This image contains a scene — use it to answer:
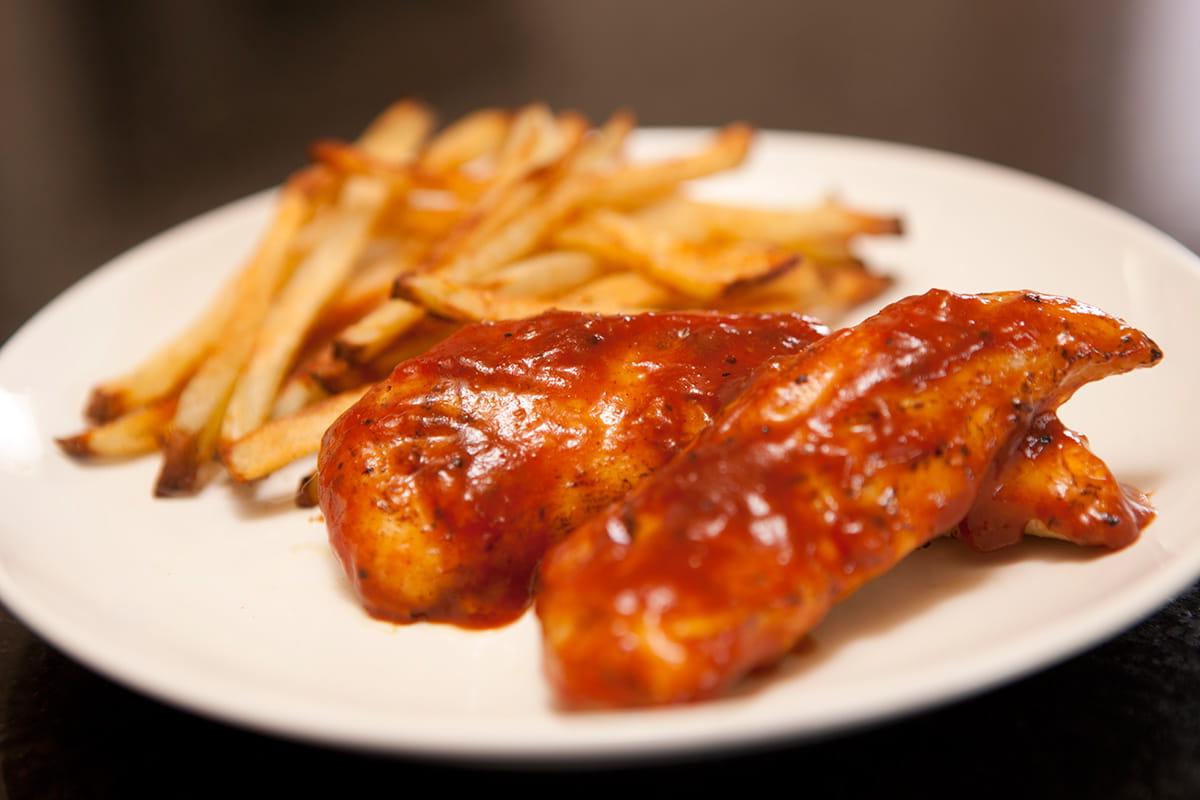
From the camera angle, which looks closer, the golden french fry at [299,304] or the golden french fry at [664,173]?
the golden french fry at [299,304]

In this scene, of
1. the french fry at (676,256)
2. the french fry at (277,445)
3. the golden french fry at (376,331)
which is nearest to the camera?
the french fry at (277,445)

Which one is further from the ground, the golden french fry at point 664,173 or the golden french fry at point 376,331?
the golden french fry at point 664,173

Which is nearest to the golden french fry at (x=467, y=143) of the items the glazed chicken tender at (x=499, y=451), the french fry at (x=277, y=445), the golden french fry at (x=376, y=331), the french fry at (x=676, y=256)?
the french fry at (x=676, y=256)

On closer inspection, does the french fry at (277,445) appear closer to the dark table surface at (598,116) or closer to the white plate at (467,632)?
the white plate at (467,632)

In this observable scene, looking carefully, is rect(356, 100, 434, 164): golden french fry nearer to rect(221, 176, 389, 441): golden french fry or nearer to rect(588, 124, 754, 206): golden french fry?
rect(221, 176, 389, 441): golden french fry

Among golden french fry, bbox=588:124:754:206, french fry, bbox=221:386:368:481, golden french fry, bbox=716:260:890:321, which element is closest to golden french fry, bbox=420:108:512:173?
golden french fry, bbox=588:124:754:206

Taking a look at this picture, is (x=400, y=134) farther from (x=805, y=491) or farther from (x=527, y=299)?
(x=805, y=491)

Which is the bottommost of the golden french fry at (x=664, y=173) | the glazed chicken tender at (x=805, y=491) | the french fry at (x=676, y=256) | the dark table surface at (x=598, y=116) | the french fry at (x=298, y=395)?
the dark table surface at (x=598, y=116)
